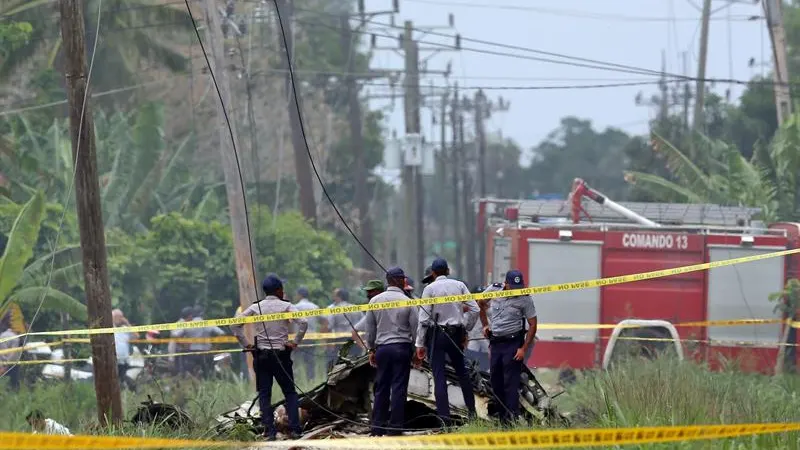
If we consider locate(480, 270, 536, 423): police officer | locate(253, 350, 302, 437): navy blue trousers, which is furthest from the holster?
locate(253, 350, 302, 437): navy blue trousers

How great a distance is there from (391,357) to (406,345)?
0.18 metres

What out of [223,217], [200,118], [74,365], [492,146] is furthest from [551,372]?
[492,146]

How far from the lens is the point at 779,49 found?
25.0 meters

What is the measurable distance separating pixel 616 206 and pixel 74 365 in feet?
28.8

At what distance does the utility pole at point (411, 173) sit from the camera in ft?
131

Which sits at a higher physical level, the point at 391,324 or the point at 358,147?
the point at 358,147

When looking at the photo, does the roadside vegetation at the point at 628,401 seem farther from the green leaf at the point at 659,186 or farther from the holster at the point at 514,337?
the green leaf at the point at 659,186

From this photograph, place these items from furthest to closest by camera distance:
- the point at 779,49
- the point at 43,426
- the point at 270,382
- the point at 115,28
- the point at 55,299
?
the point at 115,28
the point at 779,49
the point at 55,299
the point at 43,426
the point at 270,382

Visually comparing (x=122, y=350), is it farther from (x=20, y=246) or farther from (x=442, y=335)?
(x=442, y=335)

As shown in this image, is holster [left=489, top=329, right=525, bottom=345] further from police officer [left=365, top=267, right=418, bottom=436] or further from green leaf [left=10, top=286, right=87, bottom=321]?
green leaf [left=10, top=286, right=87, bottom=321]

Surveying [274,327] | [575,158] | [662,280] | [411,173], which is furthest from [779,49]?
[575,158]

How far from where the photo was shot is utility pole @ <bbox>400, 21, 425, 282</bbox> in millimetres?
40031

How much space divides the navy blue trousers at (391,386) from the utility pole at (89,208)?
8.69 feet

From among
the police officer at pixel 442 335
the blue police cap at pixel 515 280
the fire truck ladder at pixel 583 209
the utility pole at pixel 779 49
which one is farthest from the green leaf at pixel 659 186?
the police officer at pixel 442 335
